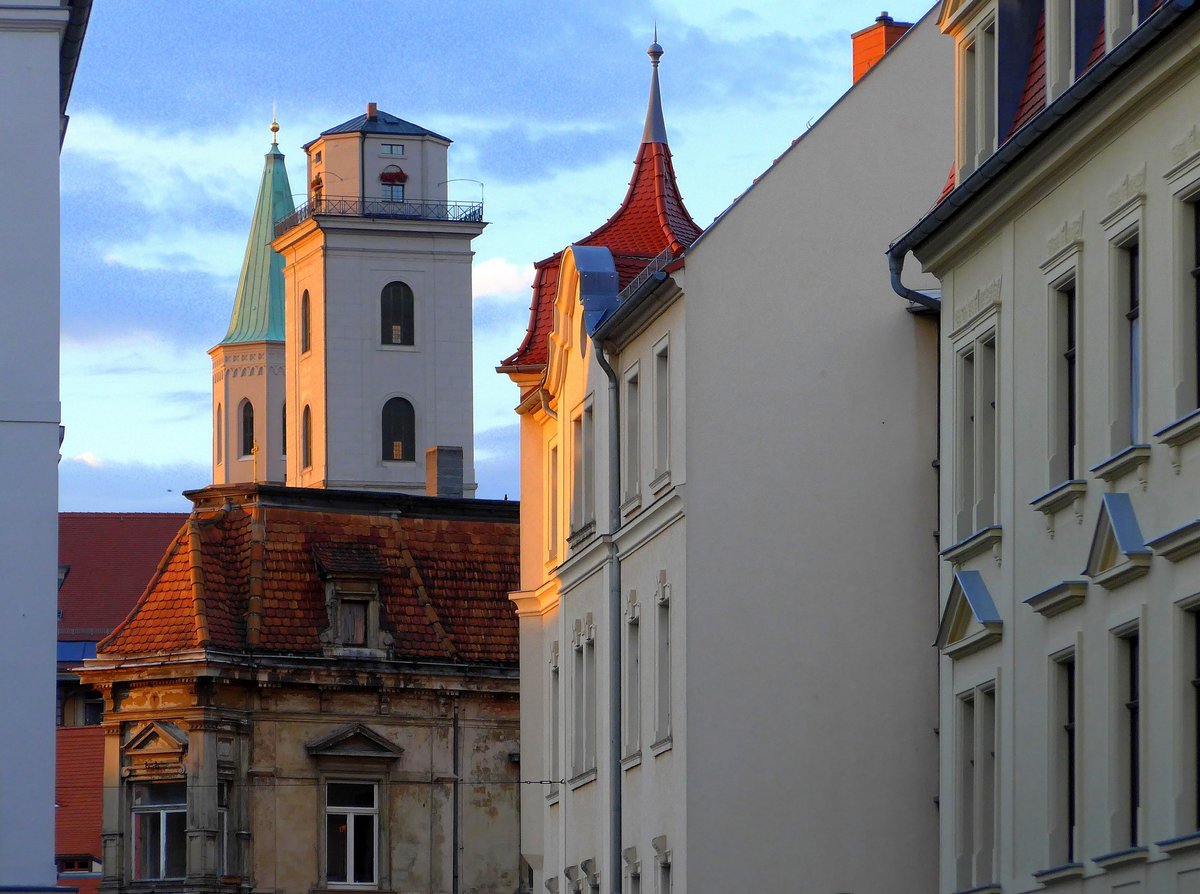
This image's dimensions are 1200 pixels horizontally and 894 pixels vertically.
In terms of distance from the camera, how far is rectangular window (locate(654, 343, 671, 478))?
36662mm

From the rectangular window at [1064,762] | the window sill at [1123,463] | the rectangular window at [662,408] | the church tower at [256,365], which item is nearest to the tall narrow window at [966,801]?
the rectangular window at [1064,762]

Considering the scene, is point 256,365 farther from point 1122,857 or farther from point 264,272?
point 1122,857

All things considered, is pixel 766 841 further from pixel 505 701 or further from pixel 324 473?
pixel 324 473

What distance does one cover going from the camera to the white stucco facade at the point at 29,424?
2711cm

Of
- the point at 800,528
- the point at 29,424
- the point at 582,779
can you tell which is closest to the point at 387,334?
the point at 582,779

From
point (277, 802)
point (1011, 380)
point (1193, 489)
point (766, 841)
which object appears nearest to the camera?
point (1193, 489)

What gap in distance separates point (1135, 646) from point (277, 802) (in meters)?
29.1

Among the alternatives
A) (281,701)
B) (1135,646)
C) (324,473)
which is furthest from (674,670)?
(324,473)

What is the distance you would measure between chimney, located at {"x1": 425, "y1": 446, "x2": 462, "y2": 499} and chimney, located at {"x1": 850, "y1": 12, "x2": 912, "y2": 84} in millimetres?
29714

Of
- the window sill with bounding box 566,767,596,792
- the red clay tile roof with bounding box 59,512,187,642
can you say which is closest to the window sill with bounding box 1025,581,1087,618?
the window sill with bounding box 566,767,596,792

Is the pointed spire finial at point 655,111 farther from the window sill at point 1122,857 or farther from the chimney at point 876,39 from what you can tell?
the window sill at point 1122,857

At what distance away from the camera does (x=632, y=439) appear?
3894 centimetres

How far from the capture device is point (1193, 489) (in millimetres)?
22312

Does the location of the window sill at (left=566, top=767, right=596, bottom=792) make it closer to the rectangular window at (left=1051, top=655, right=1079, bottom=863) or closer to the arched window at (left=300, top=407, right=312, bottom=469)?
the rectangular window at (left=1051, top=655, right=1079, bottom=863)
